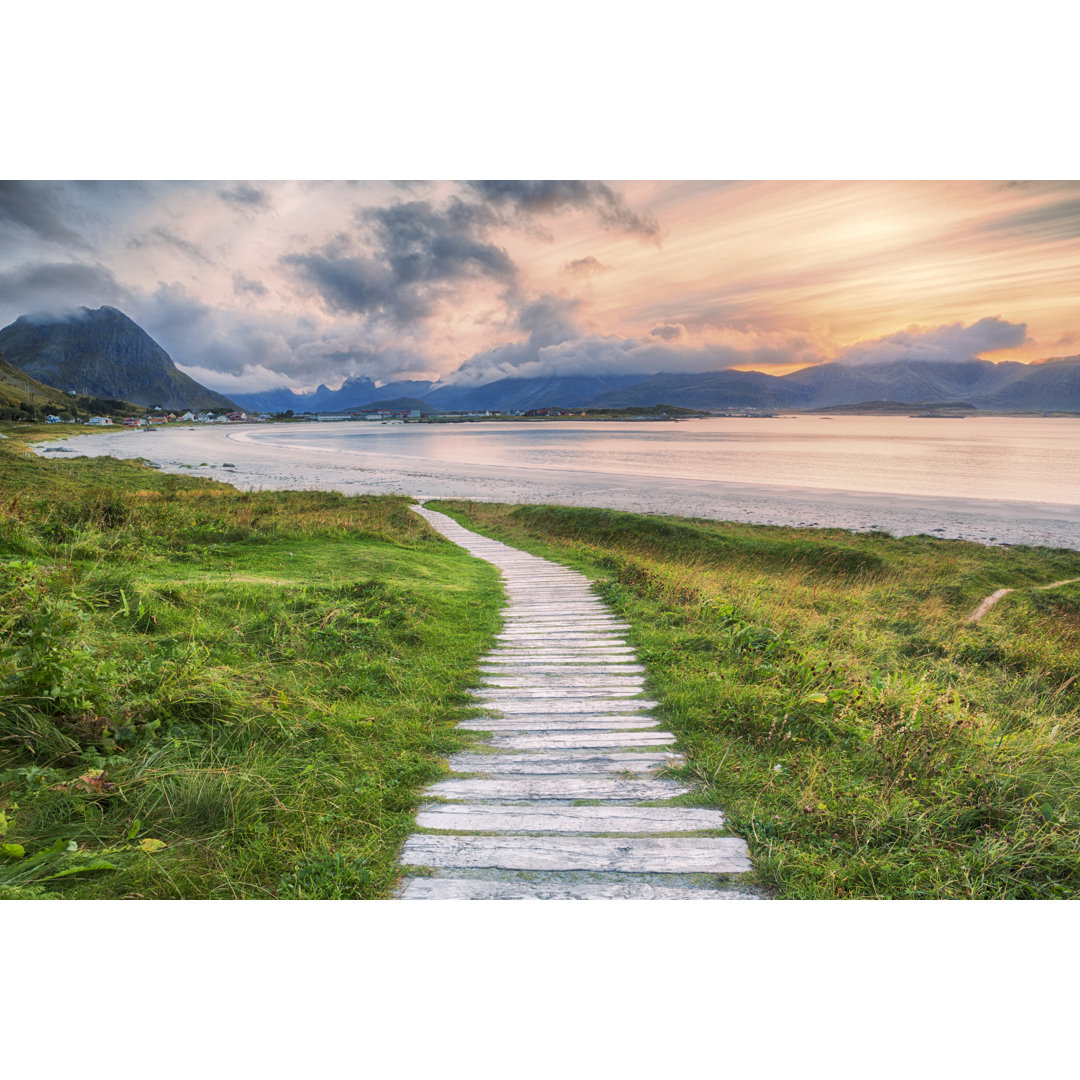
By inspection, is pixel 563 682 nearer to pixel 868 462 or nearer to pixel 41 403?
pixel 868 462

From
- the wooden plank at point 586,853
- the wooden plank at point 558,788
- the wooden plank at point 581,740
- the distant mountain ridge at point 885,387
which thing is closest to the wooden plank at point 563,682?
the wooden plank at point 581,740

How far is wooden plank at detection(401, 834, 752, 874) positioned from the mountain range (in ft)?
52.7

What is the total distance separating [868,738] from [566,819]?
2725 millimetres

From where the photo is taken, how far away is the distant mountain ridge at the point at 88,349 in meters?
15.7

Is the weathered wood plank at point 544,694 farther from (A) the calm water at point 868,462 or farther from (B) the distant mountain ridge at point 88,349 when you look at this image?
(A) the calm water at point 868,462

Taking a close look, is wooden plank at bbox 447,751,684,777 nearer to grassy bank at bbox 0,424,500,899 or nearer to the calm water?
grassy bank at bbox 0,424,500,899

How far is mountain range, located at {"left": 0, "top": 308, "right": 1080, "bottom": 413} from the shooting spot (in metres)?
20.0

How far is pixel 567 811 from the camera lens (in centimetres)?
367

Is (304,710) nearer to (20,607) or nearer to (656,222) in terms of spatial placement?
(20,607)

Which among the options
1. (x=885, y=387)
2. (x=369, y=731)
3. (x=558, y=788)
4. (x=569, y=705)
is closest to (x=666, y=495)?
(x=885, y=387)

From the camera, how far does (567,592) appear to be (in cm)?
1017

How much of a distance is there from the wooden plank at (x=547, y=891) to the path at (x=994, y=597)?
12.6 m

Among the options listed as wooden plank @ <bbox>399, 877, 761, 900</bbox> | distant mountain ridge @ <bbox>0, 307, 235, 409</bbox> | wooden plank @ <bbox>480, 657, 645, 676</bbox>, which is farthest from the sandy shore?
wooden plank @ <bbox>399, 877, 761, 900</bbox>
